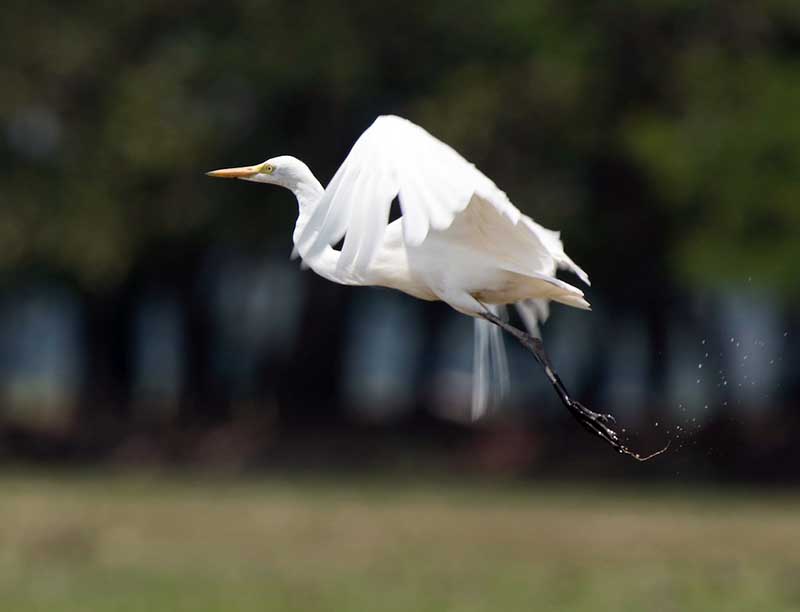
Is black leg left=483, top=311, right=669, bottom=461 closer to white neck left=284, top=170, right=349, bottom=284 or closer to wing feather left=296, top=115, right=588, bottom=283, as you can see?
white neck left=284, top=170, right=349, bottom=284

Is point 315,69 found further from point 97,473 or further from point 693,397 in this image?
point 693,397

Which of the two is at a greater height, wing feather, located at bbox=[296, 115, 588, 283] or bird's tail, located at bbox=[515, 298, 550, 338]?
wing feather, located at bbox=[296, 115, 588, 283]

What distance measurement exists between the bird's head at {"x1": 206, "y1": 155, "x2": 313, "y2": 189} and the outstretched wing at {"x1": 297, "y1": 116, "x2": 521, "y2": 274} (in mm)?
380

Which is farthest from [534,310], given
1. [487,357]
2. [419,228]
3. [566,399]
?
[419,228]

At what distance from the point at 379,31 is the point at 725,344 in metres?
8.76

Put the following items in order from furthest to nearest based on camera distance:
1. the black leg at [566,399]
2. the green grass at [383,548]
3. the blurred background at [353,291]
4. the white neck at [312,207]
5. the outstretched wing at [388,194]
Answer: the blurred background at [353,291], the green grass at [383,548], the black leg at [566,399], the white neck at [312,207], the outstretched wing at [388,194]

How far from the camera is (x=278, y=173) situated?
6371mm

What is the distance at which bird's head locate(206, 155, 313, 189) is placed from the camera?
6.31 metres

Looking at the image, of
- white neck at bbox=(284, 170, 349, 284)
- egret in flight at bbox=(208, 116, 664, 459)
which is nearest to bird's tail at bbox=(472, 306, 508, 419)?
egret in flight at bbox=(208, 116, 664, 459)

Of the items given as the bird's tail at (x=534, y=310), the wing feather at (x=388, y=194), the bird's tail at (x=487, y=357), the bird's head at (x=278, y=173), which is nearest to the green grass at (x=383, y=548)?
the bird's tail at (x=487, y=357)

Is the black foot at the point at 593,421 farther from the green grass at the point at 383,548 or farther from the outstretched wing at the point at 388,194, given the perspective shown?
the green grass at the point at 383,548

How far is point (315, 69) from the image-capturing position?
2334 cm

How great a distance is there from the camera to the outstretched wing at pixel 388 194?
5.56 meters

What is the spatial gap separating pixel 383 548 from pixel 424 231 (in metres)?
13.0
